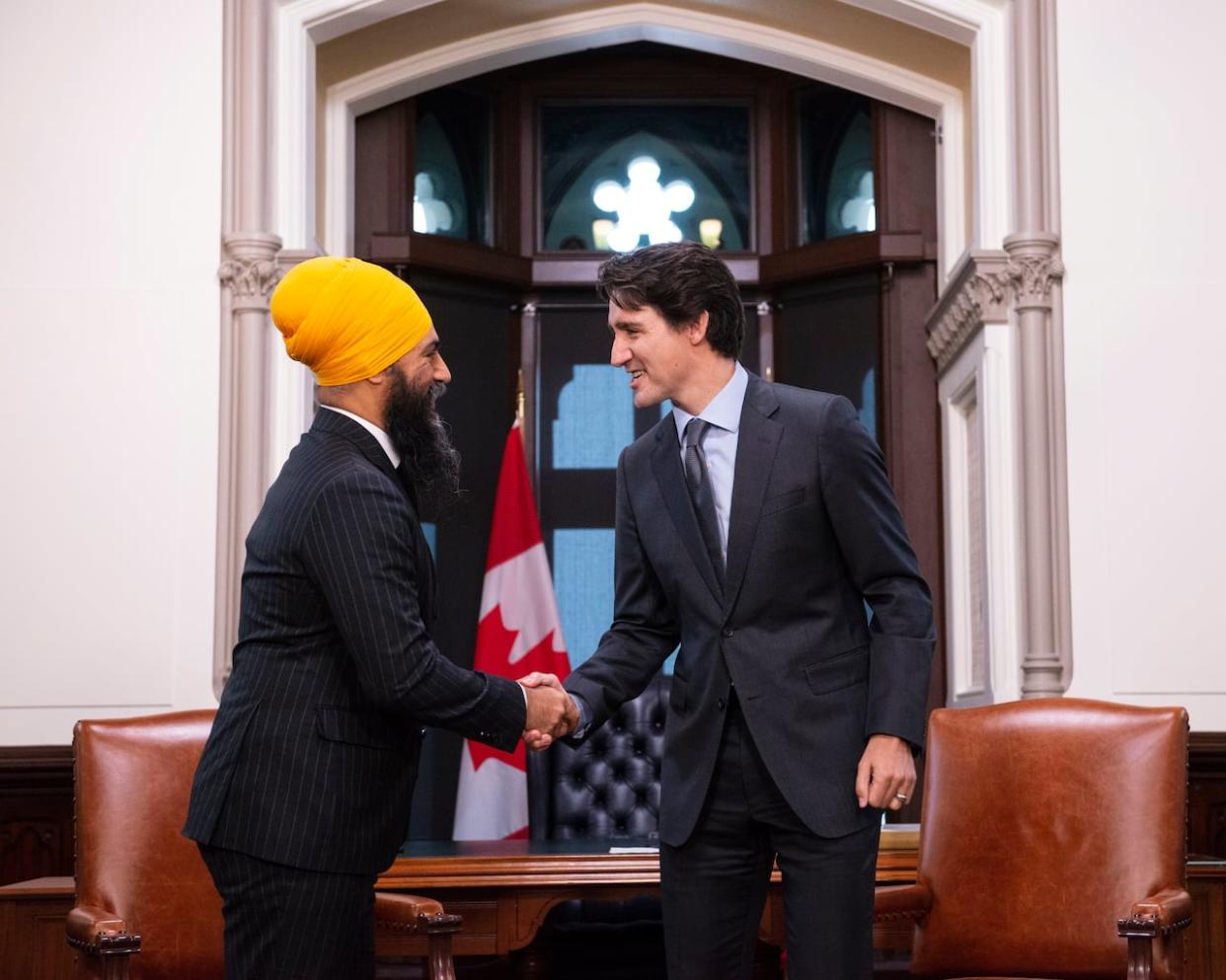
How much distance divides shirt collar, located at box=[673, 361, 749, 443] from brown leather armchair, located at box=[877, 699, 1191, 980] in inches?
51.1

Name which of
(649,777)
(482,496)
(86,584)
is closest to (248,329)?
(86,584)

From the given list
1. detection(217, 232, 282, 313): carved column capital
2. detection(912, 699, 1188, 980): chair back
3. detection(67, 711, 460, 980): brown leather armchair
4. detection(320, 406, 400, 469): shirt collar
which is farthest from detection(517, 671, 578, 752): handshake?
detection(217, 232, 282, 313): carved column capital

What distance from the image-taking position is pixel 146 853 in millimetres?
3438

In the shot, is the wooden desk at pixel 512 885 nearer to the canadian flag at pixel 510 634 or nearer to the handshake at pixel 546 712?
the handshake at pixel 546 712

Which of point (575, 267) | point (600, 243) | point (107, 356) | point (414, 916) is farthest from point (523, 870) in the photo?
point (600, 243)

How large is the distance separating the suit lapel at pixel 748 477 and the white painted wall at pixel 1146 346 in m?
2.51

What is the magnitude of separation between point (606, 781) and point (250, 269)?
1.96 meters

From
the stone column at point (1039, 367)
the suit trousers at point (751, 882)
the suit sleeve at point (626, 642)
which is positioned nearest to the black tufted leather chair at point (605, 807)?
the stone column at point (1039, 367)

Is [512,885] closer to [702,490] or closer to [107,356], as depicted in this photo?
[702,490]

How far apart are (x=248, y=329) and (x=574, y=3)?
6.30ft

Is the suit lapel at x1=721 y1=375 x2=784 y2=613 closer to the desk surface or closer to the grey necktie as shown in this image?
the grey necktie

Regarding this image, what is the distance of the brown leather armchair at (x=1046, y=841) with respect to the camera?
3.33 metres

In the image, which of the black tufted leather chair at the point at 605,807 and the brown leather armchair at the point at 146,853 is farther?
the black tufted leather chair at the point at 605,807

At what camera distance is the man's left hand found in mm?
2398
